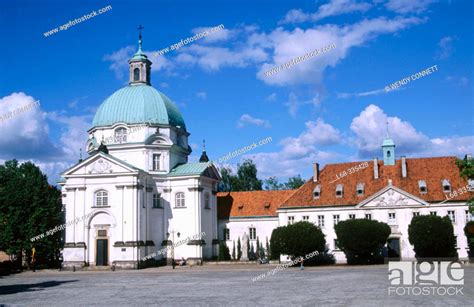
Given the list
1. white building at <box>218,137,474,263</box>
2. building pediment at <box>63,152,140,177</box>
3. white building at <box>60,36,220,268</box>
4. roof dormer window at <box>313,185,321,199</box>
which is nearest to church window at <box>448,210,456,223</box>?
white building at <box>218,137,474,263</box>

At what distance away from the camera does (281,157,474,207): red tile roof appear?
5366 cm

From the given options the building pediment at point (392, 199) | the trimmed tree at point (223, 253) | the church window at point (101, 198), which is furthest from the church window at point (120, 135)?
the building pediment at point (392, 199)

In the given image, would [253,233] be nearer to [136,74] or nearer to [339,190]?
[339,190]

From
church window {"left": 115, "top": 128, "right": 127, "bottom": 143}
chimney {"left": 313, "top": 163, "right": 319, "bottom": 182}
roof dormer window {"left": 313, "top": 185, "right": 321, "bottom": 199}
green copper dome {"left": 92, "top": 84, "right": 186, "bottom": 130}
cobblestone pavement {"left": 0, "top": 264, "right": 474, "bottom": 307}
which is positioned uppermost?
green copper dome {"left": 92, "top": 84, "right": 186, "bottom": 130}

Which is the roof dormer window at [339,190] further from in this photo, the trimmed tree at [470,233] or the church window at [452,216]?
the trimmed tree at [470,233]

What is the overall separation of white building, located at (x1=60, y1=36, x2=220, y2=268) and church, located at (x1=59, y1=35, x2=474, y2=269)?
101 millimetres

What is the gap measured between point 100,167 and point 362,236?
25.6 meters

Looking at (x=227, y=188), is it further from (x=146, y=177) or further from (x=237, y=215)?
(x=146, y=177)

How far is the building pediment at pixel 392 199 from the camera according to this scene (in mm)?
52938

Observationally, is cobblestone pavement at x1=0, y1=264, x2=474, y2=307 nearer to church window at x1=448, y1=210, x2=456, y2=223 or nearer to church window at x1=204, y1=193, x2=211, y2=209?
church window at x1=448, y1=210, x2=456, y2=223

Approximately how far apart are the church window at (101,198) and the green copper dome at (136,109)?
8.19 metres

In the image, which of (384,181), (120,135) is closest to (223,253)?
(120,135)

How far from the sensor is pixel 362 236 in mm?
48594

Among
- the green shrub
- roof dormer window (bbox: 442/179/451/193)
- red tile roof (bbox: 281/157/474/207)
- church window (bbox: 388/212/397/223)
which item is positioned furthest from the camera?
red tile roof (bbox: 281/157/474/207)
